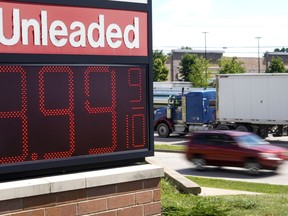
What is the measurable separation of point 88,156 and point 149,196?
0.92 m

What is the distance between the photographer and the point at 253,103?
3178cm

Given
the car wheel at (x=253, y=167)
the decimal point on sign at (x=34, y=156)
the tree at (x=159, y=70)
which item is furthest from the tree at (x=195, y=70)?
the decimal point on sign at (x=34, y=156)

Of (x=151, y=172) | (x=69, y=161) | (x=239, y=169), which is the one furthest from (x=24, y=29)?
(x=239, y=169)

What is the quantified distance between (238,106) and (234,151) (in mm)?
13195

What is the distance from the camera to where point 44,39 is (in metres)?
5.38

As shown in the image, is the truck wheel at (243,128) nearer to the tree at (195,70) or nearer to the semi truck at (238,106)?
the semi truck at (238,106)

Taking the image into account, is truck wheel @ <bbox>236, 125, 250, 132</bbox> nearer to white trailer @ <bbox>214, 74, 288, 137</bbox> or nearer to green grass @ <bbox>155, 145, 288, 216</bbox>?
white trailer @ <bbox>214, 74, 288, 137</bbox>

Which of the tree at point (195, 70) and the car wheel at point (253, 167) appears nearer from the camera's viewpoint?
the car wheel at point (253, 167)

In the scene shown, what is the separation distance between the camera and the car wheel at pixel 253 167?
19.0 metres

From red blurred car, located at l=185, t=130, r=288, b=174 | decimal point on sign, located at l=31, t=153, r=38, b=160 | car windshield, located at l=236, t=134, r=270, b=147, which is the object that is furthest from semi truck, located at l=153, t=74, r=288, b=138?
decimal point on sign, located at l=31, t=153, r=38, b=160

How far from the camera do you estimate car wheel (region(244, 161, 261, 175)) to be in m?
19.0

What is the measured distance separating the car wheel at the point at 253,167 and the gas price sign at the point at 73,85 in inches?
530

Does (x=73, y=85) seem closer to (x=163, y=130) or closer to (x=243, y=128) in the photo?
(x=243, y=128)

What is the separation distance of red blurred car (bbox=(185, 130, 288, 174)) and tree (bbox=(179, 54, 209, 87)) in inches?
1707
